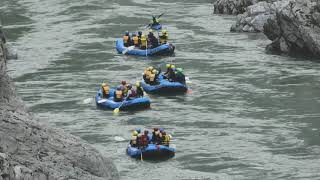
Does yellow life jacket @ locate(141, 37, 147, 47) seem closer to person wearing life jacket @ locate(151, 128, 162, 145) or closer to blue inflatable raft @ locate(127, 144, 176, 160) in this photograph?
person wearing life jacket @ locate(151, 128, 162, 145)

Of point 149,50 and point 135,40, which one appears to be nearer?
point 149,50

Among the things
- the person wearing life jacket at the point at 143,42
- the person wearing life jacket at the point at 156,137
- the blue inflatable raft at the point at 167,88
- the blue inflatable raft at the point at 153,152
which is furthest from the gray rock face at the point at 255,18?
the blue inflatable raft at the point at 153,152

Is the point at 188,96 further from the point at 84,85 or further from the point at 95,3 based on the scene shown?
the point at 95,3

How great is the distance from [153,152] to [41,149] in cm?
1061

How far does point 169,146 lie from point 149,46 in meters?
25.7

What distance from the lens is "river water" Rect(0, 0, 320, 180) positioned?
96.9 feet

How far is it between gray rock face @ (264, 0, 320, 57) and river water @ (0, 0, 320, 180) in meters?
1.27

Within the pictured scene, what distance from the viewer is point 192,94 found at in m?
42.7

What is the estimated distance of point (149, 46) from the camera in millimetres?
55344

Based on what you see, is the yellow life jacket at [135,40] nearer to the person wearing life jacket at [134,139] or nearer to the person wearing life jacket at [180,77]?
the person wearing life jacket at [180,77]

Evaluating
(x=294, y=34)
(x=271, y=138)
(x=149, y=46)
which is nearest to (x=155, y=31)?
(x=149, y=46)

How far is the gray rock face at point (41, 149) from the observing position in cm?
1764

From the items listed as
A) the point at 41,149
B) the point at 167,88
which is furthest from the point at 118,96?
the point at 41,149

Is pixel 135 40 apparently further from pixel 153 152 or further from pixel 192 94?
pixel 153 152
